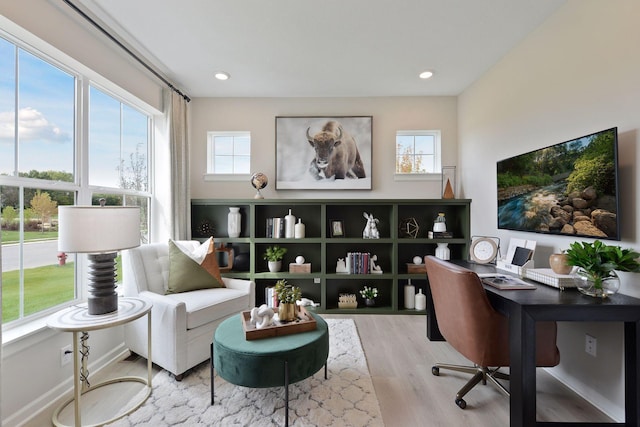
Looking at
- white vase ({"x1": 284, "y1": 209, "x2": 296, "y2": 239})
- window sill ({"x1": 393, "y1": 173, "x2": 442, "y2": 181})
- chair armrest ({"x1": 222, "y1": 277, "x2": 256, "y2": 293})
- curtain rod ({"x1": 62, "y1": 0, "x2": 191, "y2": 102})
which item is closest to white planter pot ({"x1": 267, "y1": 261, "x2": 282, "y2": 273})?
white vase ({"x1": 284, "y1": 209, "x2": 296, "y2": 239})

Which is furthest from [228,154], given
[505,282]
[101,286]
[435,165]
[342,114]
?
[505,282]

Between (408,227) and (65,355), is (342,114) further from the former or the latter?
(65,355)

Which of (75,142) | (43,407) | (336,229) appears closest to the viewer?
(43,407)

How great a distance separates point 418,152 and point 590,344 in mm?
2408

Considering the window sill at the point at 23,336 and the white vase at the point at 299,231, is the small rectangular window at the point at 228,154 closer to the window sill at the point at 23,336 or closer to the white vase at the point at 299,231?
the white vase at the point at 299,231

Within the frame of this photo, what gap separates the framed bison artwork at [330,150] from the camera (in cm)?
336

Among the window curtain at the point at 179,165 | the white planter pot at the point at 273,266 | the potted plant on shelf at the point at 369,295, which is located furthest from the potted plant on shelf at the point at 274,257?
the potted plant on shelf at the point at 369,295

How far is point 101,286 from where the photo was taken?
1646mm

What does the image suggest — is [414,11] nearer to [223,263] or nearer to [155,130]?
[155,130]

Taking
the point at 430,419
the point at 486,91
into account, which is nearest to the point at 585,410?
the point at 430,419

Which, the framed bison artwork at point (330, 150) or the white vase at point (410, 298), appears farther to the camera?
the framed bison artwork at point (330, 150)

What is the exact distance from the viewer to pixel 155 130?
2945 mm

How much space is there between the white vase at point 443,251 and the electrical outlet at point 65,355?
130 inches

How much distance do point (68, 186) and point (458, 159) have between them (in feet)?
12.5
